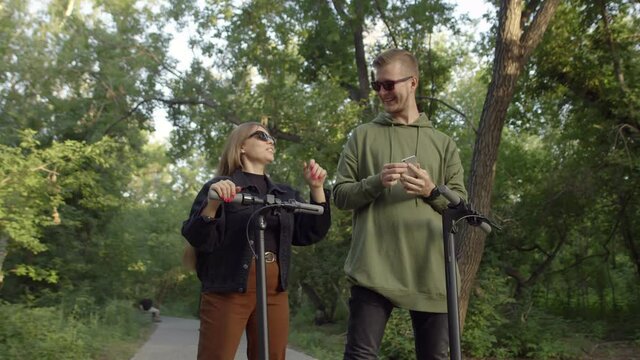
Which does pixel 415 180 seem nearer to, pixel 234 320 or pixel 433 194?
pixel 433 194

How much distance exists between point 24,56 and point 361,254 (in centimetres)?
1583

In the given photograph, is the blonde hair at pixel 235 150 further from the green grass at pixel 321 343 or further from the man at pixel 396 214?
the green grass at pixel 321 343

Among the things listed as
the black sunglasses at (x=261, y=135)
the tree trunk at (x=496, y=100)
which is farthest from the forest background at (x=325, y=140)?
the black sunglasses at (x=261, y=135)

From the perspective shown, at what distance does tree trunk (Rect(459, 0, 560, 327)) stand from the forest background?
0.07 feet

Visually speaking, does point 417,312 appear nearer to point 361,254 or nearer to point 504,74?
point 361,254

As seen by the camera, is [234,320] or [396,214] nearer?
[396,214]

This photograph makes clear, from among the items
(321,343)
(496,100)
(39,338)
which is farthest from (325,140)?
(39,338)

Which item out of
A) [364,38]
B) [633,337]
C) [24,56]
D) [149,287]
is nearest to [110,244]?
[24,56]

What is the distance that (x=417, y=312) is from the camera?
2.95m

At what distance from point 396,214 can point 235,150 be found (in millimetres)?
1014

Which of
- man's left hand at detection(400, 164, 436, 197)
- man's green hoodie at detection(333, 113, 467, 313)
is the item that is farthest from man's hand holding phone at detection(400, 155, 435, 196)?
man's green hoodie at detection(333, 113, 467, 313)

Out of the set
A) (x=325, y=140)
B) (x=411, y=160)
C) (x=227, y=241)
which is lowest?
(x=227, y=241)

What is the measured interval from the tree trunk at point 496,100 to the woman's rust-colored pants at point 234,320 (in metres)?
5.56

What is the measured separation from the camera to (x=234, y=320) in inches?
122
